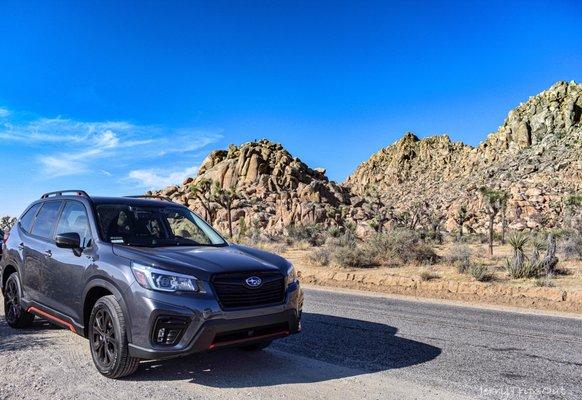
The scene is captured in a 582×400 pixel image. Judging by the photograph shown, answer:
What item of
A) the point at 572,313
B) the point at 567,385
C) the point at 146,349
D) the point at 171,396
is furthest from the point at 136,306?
the point at 572,313

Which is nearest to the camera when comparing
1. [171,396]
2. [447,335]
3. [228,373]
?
[171,396]

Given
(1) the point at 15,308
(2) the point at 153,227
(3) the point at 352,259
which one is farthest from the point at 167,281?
(3) the point at 352,259

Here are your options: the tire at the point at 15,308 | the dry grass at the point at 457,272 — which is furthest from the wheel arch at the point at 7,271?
the dry grass at the point at 457,272

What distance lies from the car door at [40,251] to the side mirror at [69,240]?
847 millimetres

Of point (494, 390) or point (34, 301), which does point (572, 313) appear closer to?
point (494, 390)

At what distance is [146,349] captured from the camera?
4.73m

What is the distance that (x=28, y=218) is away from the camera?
7605mm

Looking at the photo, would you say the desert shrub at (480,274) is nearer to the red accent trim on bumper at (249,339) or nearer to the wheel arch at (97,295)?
the red accent trim on bumper at (249,339)

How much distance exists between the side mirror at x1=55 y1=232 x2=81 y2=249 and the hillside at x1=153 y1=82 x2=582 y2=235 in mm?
45353

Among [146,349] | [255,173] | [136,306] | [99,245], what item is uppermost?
[255,173]

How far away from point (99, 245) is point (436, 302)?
352 inches

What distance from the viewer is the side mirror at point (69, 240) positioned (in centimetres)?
552

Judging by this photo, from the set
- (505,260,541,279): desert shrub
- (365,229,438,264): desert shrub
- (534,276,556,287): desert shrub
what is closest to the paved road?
(534,276,556,287): desert shrub

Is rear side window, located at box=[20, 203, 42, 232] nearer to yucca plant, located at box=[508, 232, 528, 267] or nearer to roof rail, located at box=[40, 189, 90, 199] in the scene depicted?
roof rail, located at box=[40, 189, 90, 199]
